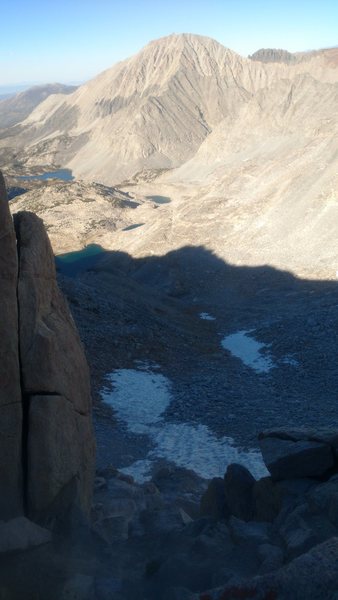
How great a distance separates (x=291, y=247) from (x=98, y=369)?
2339 cm

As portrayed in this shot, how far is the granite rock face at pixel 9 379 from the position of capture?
844 cm

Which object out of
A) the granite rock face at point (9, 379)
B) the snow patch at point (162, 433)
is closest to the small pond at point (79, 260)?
the snow patch at point (162, 433)

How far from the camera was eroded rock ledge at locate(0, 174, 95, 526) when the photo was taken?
8570mm

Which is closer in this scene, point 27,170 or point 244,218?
point 244,218

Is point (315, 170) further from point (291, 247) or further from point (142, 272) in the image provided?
point (142, 272)

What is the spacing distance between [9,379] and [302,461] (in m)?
4.58

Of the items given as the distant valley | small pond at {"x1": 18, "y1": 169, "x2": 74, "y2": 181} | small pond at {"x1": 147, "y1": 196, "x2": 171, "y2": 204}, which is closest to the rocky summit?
the distant valley

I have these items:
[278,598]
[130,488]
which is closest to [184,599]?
[278,598]

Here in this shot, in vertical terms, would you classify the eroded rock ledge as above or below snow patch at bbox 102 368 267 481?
above

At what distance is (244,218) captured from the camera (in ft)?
161

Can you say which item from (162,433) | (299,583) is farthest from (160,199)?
(299,583)

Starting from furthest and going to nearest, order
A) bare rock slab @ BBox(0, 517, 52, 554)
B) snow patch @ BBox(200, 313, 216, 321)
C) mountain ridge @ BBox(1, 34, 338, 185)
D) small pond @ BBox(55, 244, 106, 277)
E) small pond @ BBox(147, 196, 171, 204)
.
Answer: mountain ridge @ BBox(1, 34, 338, 185) < small pond @ BBox(147, 196, 171, 204) < small pond @ BBox(55, 244, 106, 277) < snow patch @ BBox(200, 313, 216, 321) < bare rock slab @ BBox(0, 517, 52, 554)

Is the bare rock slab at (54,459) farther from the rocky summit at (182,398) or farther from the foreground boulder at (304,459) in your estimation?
the foreground boulder at (304,459)

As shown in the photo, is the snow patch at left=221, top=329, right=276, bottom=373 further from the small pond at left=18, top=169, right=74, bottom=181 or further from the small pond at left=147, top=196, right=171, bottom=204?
the small pond at left=18, top=169, right=74, bottom=181
